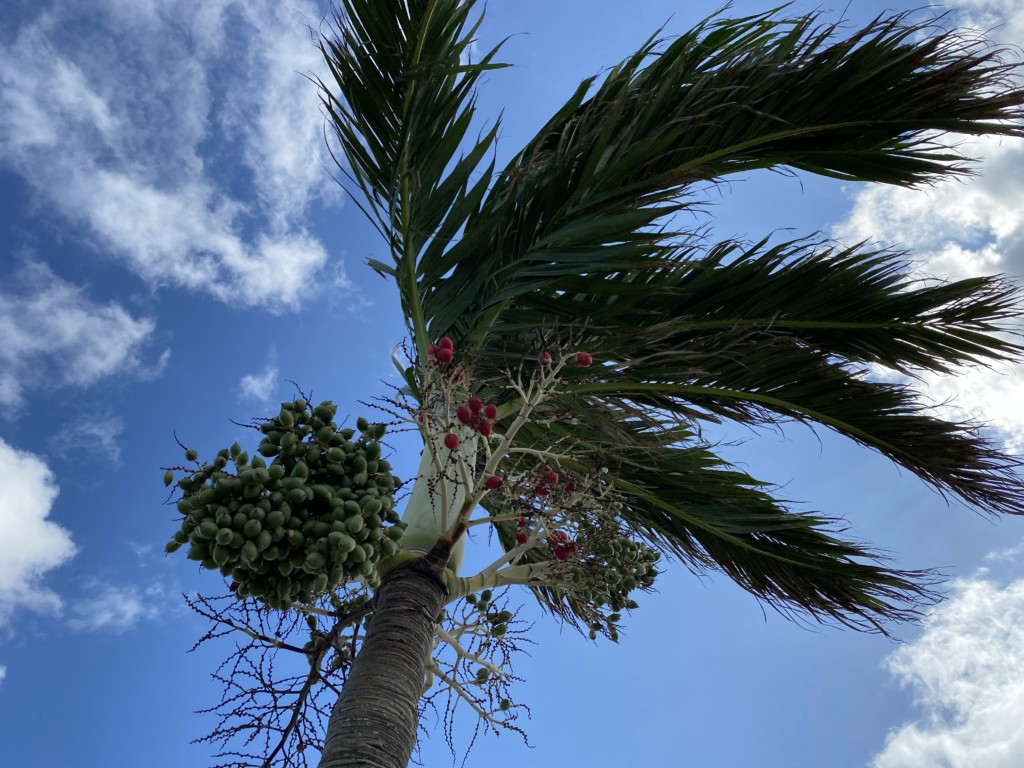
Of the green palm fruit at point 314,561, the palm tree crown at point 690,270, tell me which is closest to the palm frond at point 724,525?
the palm tree crown at point 690,270

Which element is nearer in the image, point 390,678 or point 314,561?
point 314,561

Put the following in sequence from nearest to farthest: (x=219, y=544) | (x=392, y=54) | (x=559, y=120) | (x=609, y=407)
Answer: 1. (x=219, y=544)
2. (x=392, y=54)
3. (x=609, y=407)
4. (x=559, y=120)

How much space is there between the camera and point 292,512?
2959 mm

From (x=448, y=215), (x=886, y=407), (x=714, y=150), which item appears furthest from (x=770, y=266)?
(x=448, y=215)

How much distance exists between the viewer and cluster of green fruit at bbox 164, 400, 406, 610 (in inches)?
112

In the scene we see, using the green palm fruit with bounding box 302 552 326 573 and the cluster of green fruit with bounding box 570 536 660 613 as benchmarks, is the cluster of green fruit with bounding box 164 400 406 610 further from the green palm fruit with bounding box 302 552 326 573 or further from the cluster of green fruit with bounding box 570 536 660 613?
the cluster of green fruit with bounding box 570 536 660 613

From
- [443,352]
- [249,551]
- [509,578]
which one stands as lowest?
[249,551]

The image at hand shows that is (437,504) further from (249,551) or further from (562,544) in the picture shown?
(249,551)

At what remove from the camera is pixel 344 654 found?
12.3ft

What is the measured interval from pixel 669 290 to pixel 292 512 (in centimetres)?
209

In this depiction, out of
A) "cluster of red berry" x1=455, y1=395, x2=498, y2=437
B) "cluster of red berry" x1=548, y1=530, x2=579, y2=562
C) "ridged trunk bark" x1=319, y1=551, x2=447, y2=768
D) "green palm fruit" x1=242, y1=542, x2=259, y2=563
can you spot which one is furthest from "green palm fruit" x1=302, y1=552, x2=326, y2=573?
"cluster of red berry" x1=548, y1=530, x2=579, y2=562

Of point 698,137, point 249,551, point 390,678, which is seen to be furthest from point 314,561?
point 698,137

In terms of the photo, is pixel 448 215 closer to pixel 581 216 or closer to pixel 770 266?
pixel 581 216

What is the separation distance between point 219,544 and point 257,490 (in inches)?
8.4
